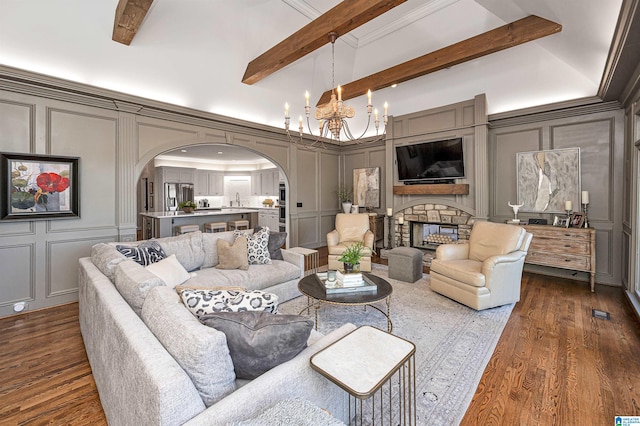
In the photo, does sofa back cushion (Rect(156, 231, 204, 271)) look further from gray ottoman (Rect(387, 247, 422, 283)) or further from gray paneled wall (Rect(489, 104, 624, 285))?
gray paneled wall (Rect(489, 104, 624, 285))

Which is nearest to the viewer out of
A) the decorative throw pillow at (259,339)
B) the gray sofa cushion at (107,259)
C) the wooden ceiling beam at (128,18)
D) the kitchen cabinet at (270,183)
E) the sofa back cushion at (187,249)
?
the decorative throw pillow at (259,339)

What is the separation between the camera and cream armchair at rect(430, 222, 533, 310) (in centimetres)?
315

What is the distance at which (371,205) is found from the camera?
687 cm

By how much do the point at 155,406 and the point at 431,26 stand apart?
512 centimetres

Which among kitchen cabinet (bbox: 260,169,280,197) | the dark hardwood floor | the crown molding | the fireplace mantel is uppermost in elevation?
the crown molding

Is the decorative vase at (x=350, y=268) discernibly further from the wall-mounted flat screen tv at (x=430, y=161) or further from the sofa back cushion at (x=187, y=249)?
the wall-mounted flat screen tv at (x=430, y=161)

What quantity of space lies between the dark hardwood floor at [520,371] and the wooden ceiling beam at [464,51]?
3257 millimetres

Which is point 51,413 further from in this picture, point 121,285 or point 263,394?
point 263,394

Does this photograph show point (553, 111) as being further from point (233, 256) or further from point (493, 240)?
point (233, 256)

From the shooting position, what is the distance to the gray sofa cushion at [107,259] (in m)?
2.25

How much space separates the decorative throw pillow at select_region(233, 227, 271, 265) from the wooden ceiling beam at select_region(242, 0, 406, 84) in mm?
2471

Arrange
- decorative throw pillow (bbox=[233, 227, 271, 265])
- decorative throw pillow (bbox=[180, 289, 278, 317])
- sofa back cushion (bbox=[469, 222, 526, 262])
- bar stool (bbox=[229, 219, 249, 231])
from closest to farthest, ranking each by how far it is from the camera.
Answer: decorative throw pillow (bbox=[180, 289, 278, 317]) → sofa back cushion (bbox=[469, 222, 526, 262]) → decorative throw pillow (bbox=[233, 227, 271, 265]) → bar stool (bbox=[229, 219, 249, 231])

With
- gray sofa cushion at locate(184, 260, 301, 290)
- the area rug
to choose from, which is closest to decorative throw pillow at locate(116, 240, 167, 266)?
gray sofa cushion at locate(184, 260, 301, 290)

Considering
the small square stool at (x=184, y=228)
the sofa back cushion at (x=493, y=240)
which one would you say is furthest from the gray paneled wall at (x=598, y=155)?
the small square stool at (x=184, y=228)
